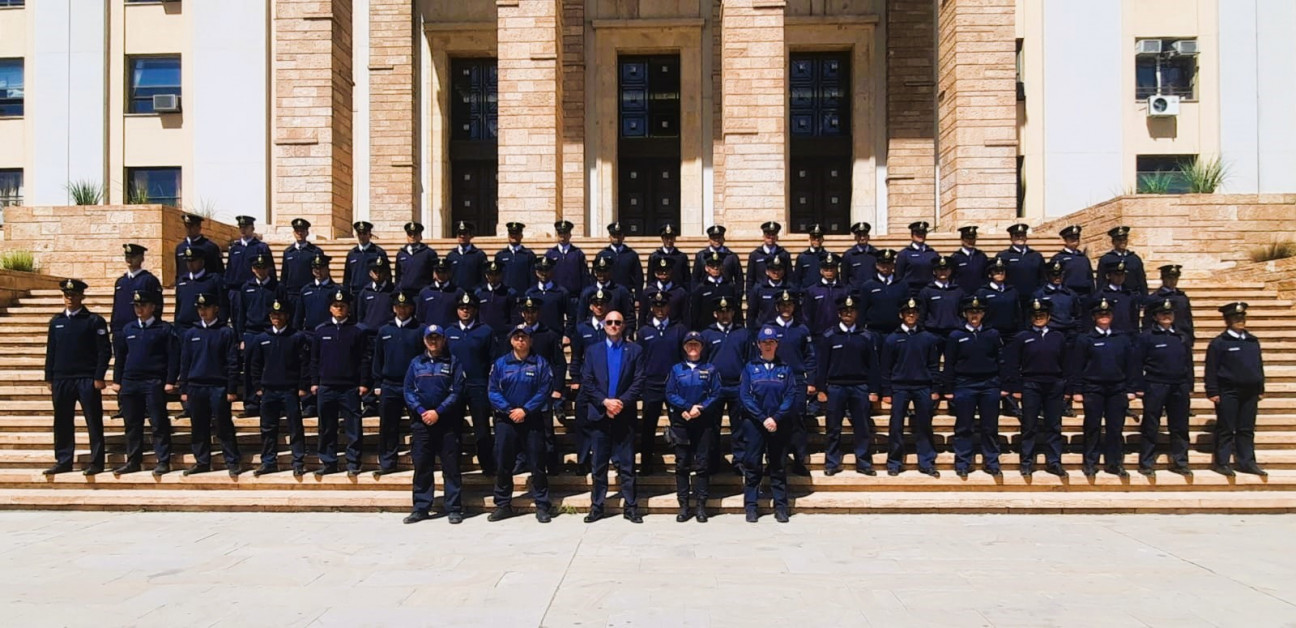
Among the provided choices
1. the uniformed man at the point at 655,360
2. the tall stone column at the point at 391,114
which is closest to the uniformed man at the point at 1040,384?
the uniformed man at the point at 655,360

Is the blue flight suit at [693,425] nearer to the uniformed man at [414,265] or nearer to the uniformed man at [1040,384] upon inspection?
the uniformed man at [1040,384]

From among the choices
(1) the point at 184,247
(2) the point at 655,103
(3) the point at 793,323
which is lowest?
(3) the point at 793,323

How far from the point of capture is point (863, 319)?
32.5 ft

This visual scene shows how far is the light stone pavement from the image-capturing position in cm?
527

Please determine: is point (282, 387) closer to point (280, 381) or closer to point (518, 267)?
point (280, 381)

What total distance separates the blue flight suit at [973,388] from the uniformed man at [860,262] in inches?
73.6

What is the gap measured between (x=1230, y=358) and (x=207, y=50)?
2177 cm

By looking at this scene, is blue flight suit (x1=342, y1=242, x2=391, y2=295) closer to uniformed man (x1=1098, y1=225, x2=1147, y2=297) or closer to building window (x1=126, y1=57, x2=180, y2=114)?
uniformed man (x1=1098, y1=225, x2=1147, y2=297)

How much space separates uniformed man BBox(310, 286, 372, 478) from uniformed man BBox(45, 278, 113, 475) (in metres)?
2.21

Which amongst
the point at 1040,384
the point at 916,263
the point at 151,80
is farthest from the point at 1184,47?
the point at 151,80

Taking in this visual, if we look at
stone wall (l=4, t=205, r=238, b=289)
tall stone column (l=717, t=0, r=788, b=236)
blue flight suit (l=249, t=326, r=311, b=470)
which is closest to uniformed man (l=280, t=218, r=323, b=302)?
blue flight suit (l=249, t=326, r=311, b=470)

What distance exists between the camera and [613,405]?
26.2ft

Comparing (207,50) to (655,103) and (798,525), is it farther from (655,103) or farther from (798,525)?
(798,525)

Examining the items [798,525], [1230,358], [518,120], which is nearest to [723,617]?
[798,525]
